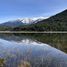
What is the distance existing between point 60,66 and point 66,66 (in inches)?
25.2

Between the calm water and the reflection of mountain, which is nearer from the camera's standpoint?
the calm water

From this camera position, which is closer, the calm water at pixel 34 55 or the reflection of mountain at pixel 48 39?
the calm water at pixel 34 55

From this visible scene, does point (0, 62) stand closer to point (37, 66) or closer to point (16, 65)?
point (16, 65)

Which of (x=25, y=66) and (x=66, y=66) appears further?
(x=66, y=66)

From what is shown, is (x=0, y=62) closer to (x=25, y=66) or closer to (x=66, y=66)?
(x=25, y=66)

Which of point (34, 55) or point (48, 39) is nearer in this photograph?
point (34, 55)

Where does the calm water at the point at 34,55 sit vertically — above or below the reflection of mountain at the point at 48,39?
above

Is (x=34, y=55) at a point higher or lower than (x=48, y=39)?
higher

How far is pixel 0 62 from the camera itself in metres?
21.8

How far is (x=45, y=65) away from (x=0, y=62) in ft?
15.6

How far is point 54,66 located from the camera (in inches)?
827

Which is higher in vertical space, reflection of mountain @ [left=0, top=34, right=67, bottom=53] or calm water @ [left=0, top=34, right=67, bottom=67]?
calm water @ [left=0, top=34, right=67, bottom=67]

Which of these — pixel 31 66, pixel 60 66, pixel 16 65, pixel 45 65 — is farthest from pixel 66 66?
pixel 16 65

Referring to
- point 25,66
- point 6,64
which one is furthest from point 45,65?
point 6,64
